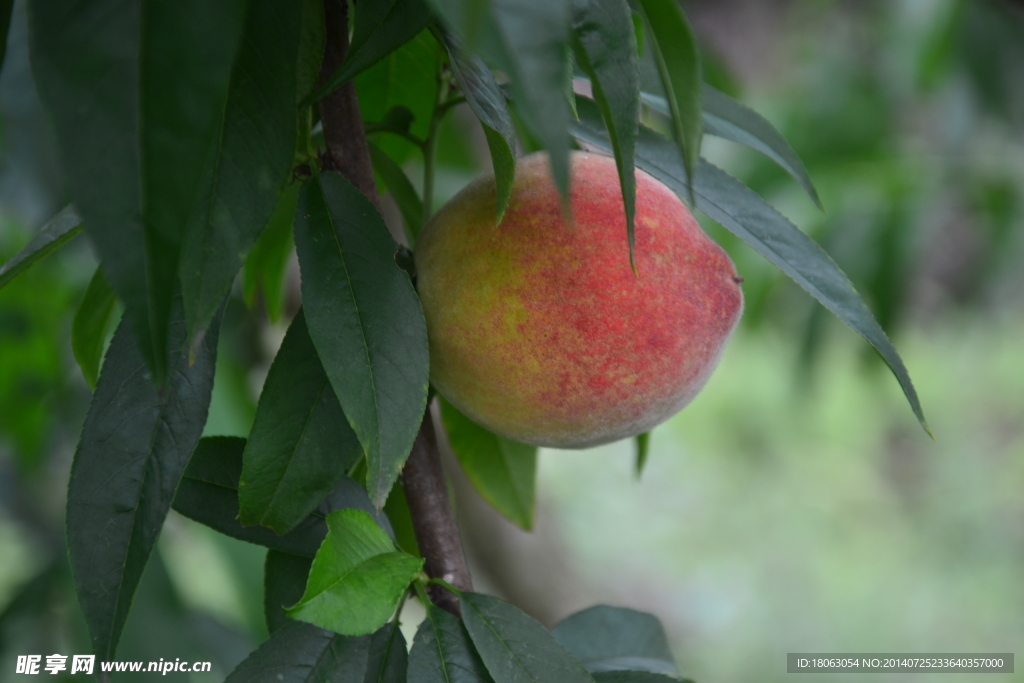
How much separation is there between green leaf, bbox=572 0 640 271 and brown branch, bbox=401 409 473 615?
0.21m

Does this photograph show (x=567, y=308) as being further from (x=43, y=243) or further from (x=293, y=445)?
(x=43, y=243)

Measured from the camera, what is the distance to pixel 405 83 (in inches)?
21.5

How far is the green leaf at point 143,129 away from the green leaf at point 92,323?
245 mm

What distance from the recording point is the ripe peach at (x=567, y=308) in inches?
16.4

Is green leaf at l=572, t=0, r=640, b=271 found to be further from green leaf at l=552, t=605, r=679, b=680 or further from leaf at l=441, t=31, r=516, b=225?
green leaf at l=552, t=605, r=679, b=680

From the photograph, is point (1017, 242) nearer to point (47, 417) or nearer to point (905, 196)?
point (905, 196)

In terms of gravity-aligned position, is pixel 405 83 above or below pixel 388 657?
above

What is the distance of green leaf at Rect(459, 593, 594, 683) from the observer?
400mm

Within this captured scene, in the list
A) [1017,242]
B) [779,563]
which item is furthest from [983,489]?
[1017,242]

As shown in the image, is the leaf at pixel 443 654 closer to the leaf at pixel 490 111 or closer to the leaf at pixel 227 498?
the leaf at pixel 227 498

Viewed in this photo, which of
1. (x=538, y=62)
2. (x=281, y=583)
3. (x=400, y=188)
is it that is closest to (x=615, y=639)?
(x=281, y=583)

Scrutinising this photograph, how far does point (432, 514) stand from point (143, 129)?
0.97 ft

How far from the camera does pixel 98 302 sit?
1.58ft

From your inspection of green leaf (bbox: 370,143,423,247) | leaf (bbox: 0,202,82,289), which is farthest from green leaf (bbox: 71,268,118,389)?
green leaf (bbox: 370,143,423,247)
